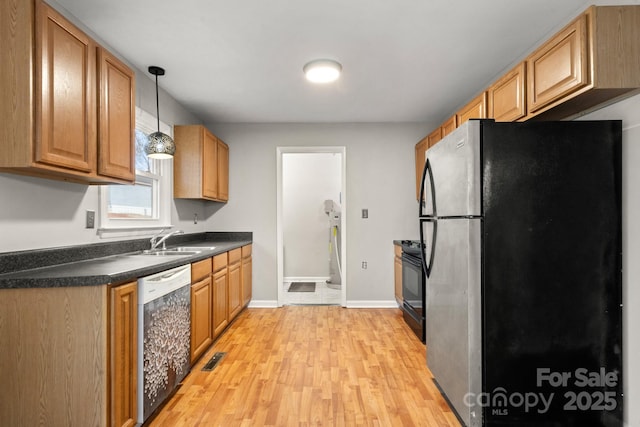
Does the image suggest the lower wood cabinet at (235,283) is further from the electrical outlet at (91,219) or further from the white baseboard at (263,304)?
the electrical outlet at (91,219)

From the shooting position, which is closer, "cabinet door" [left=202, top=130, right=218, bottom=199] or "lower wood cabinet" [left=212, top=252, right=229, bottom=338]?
"lower wood cabinet" [left=212, top=252, right=229, bottom=338]

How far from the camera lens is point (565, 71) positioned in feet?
5.69

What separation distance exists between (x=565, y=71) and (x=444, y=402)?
2.05 metres

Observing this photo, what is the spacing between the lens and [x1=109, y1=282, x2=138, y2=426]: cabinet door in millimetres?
1572

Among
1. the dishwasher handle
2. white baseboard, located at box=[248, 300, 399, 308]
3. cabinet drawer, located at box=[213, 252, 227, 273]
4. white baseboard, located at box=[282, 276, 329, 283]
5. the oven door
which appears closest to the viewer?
the dishwasher handle

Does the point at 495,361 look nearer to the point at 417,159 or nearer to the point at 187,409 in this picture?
the point at 187,409

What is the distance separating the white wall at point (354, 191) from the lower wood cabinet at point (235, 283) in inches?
24.6

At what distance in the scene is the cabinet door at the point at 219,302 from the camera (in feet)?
9.78

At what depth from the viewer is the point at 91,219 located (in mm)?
2246

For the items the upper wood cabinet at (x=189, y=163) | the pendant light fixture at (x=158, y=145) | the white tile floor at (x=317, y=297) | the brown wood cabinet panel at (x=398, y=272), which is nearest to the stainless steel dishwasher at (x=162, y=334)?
the pendant light fixture at (x=158, y=145)

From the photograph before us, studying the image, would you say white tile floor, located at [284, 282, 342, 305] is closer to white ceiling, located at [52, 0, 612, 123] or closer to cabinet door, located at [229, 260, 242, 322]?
cabinet door, located at [229, 260, 242, 322]

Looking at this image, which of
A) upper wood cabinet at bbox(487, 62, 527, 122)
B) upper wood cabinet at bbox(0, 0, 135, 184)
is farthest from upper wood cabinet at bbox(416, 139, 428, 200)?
upper wood cabinet at bbox(0, 0, 135, 184)

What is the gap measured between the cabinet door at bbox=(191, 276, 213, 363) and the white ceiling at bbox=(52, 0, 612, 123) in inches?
70.3

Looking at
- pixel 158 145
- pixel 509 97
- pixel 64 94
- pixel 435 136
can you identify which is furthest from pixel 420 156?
pixel 64 94
